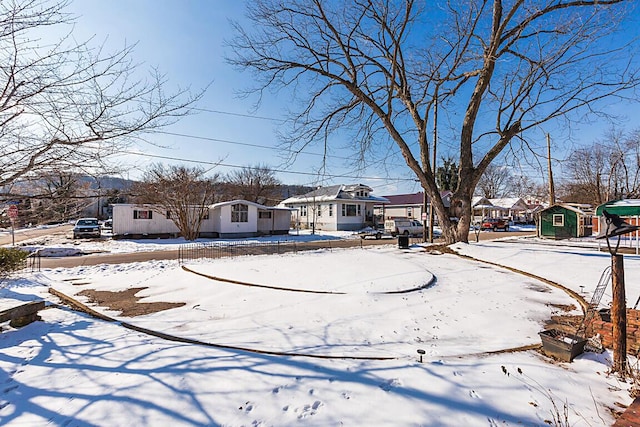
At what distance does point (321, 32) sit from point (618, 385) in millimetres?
14523

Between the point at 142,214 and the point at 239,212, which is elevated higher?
the point at 239,212

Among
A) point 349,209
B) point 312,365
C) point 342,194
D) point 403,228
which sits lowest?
point 312,365

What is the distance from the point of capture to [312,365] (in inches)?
141

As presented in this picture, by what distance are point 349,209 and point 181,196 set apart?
17.1 meters

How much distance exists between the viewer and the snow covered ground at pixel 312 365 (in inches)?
107

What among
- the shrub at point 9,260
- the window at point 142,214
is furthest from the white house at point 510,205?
the shrub at point 9,260

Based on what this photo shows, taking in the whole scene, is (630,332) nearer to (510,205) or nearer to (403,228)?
(403,228)

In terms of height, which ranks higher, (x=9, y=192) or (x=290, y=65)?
(x=290, y=65)

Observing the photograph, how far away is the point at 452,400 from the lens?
285 cm

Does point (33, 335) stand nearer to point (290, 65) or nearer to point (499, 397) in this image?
point (499, 397)

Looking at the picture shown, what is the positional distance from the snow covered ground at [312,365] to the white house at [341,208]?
81.4 feet

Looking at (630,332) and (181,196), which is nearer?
(630,332)

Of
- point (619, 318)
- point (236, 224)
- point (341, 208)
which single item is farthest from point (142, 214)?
point (619, 318)

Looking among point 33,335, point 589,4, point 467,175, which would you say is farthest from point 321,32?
point 33,335
